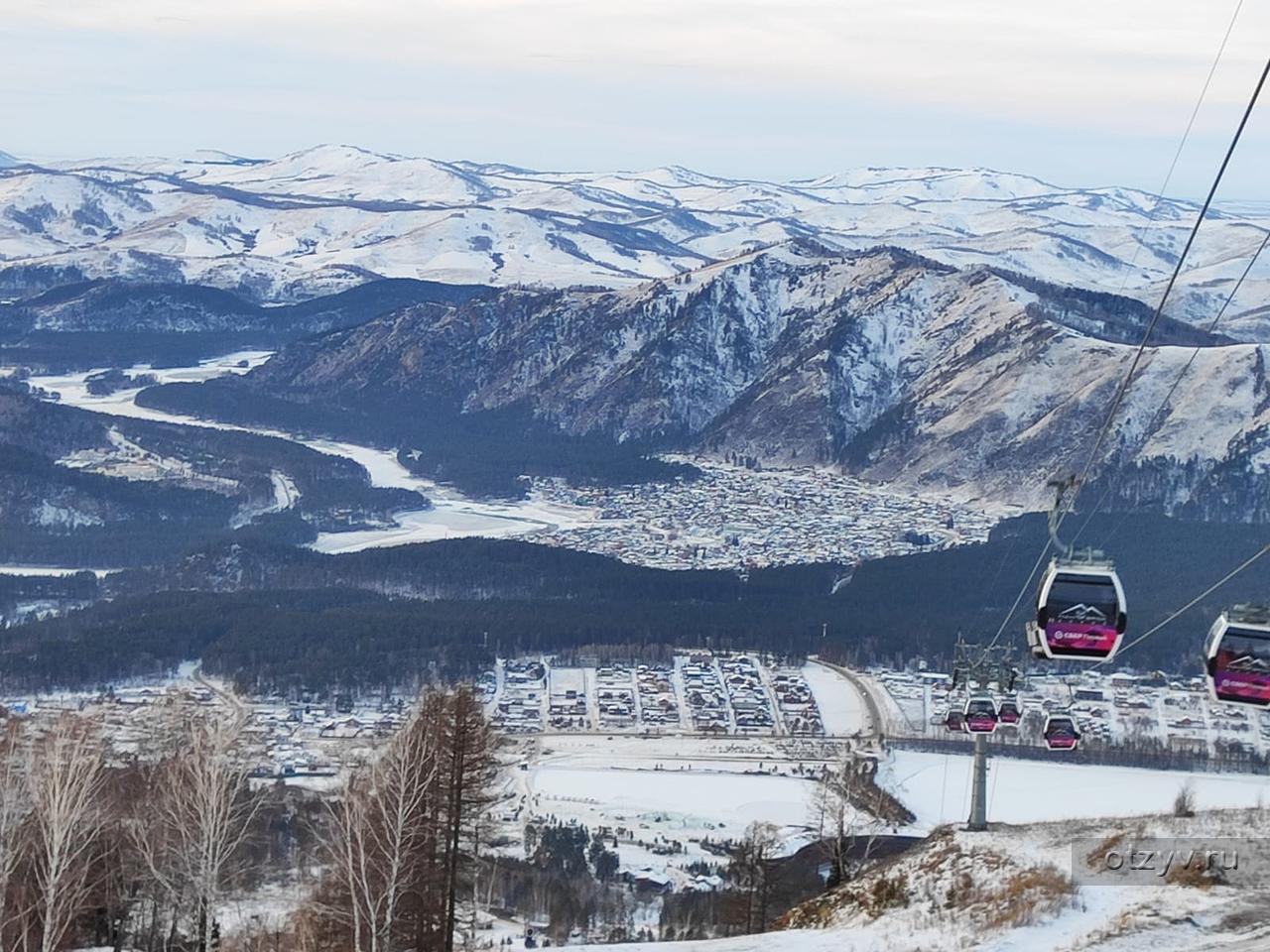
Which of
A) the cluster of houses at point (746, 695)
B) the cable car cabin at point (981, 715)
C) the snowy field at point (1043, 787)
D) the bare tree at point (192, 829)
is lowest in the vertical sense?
the cluster of houses at point (746, 695)

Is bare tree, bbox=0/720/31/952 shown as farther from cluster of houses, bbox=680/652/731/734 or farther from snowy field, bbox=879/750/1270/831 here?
cluster of houses, bbox=680/652/731/734

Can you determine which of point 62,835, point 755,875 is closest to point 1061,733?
point 755,875

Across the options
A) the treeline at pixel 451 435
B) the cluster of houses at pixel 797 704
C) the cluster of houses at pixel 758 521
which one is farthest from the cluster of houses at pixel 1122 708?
the treeline at pixel 451 435

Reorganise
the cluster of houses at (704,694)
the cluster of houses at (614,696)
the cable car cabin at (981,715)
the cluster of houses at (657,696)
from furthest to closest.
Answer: the cluster of houses at (657,696), the cluster of houses at (614,696), the cluster of houses at (704,694), the cable car cabin at (981,715)

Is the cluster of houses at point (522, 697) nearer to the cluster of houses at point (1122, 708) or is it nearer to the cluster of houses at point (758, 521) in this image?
the cluster of houses at point (1122, 708)

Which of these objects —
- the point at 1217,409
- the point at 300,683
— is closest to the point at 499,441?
the point at 1217,409

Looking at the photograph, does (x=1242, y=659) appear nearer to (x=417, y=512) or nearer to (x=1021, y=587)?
(x=1021, y=587)

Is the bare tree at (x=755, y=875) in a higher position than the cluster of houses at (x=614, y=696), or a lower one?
higher
